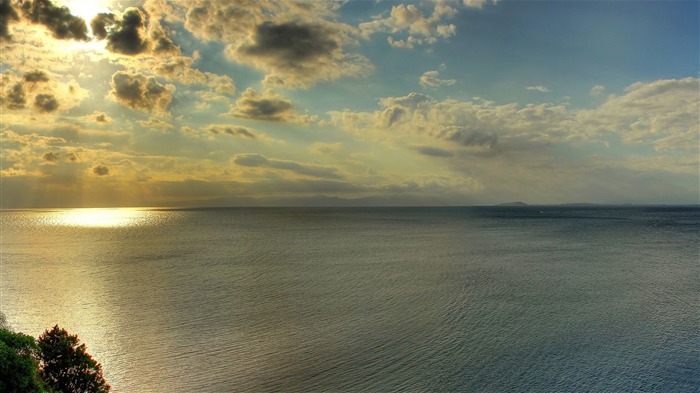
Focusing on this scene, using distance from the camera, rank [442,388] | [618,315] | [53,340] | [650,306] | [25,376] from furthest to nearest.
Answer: [650,306] < [618,315] < [442,388] < [53,340] < [25,376]

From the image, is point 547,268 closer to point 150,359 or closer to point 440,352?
point 440,352

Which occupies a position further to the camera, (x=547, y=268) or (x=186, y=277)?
(x=547, y=268)

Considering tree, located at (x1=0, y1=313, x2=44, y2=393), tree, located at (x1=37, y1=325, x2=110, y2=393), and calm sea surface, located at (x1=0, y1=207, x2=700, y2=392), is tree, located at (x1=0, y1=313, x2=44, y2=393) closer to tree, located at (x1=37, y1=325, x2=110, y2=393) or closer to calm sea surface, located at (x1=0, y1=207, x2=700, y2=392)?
tree, located at (x1=37, y1=325, x2=110, y2=393)

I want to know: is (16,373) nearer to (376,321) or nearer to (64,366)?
(64,366)

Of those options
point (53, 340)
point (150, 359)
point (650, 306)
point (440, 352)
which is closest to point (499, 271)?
point (650, 306)

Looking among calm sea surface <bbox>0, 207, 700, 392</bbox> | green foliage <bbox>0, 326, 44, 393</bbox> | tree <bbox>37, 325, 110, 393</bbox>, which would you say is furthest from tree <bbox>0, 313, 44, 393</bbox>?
calm sea surface <bbox>0, 207, 700, 392</bbox>

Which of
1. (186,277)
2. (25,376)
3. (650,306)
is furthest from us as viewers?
(186,277)

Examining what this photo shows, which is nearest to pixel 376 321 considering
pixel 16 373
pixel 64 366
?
pixel 64 366

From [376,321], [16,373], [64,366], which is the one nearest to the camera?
[16,373]
